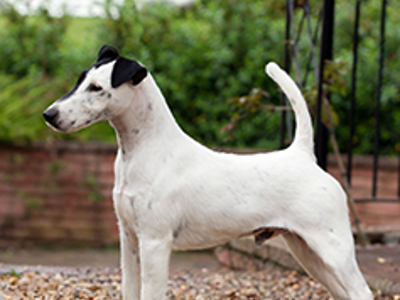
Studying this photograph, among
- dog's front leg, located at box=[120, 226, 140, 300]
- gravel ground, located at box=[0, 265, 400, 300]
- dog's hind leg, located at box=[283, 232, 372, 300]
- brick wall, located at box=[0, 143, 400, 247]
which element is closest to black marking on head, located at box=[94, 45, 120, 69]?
dog's front leg, located at box=[120, 226, 140, 300]

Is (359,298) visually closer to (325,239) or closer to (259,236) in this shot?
(325,239)

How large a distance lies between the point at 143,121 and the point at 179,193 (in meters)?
0.36

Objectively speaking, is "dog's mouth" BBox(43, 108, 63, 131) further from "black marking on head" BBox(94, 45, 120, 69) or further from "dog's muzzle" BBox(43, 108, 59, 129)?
"black marking on head" BBox(94, 45, 120, 69)

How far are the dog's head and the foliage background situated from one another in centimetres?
466

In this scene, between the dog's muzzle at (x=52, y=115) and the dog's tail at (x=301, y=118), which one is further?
the dog's tail at (x=301, y=118)

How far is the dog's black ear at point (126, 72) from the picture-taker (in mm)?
2371

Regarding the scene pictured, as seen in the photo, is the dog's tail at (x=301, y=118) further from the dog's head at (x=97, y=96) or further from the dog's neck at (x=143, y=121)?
the dog's head at (x=97, y=96)

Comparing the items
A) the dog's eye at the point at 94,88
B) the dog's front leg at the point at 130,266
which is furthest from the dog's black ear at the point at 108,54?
the dog's front leg at the point at 130,266

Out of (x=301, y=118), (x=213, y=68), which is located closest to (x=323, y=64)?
(x=301, y=118)

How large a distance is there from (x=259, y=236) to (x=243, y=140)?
4763 mm

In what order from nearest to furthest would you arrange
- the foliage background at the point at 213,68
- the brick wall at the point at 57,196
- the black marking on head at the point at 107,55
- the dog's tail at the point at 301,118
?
1. the black marking on head at the point at 107,55
2. the dog's tail at the point at 301,118
3. the brick wall at the point at 57,196
4. the foliage background at the point at 213,68

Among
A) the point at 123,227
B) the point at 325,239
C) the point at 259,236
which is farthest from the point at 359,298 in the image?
the point at 123,227

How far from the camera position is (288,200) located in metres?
2.56

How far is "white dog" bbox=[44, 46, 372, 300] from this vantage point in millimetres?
2416
